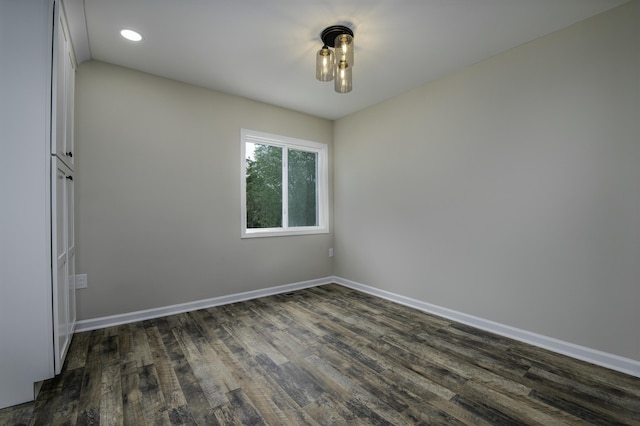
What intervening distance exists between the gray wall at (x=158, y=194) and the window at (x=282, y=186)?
0.17m

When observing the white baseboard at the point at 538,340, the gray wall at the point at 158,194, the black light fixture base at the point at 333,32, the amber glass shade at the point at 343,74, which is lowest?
the white baseboard at the point at 538,340

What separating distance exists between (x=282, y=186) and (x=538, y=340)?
3.20 m

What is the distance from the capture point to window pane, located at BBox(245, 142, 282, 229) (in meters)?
3.66

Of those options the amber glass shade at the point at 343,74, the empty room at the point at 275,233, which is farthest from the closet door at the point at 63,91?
the amber glass shade at the point at 343,74

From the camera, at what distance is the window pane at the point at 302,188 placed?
13.4ft

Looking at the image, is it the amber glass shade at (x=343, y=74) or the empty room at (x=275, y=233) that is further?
the amber glass shade at (x=343, y=74)

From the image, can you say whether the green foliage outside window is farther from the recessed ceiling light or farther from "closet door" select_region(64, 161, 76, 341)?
"closet door" select_region(64, 161, 76, 341)

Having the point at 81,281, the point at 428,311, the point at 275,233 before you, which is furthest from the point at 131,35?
the point at 428,311

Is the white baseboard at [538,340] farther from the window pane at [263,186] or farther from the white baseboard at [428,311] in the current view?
the window pane at [263,186]

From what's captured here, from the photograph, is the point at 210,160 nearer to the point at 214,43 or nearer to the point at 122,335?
the point at 214,43

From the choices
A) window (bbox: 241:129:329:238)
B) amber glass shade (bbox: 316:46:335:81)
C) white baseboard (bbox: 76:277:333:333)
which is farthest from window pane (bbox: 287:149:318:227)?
amber glass shade (bbox: 316:46:335:81)

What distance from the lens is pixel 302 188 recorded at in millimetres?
4199

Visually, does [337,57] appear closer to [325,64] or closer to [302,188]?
[325,64]

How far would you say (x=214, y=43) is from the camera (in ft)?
7.80
